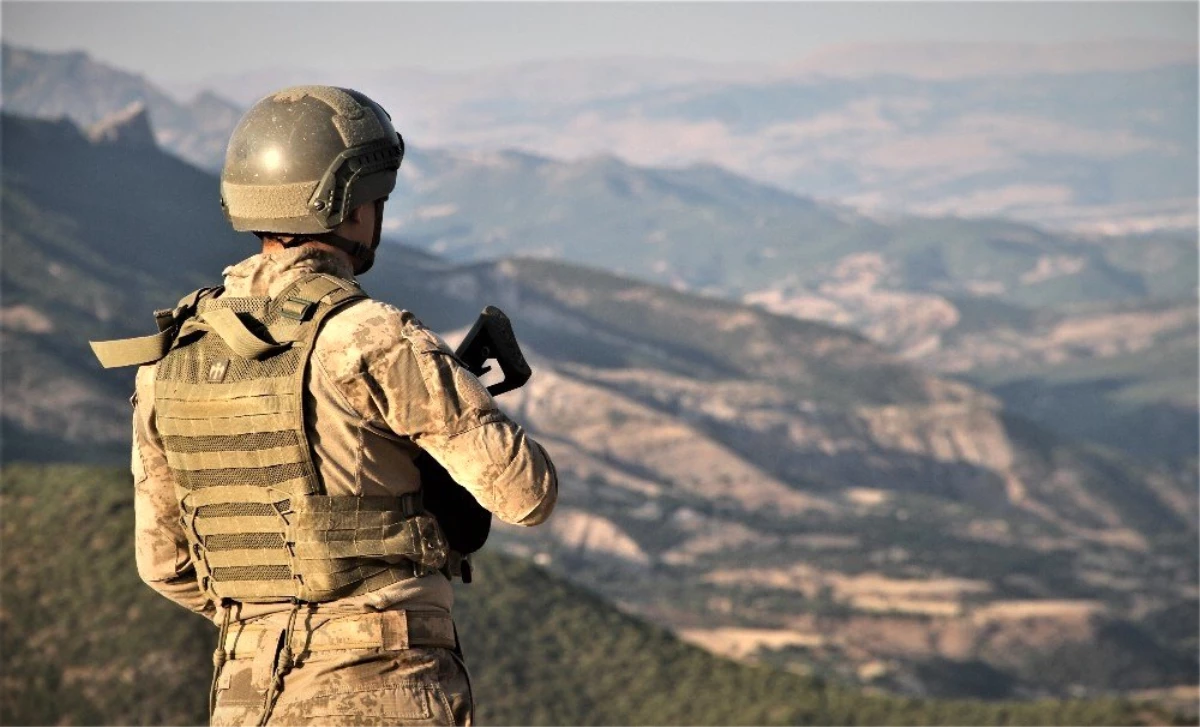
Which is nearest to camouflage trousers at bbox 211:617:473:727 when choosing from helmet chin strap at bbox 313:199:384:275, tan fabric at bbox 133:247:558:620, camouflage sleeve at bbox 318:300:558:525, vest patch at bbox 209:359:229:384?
tan fabric at bbox 133:247:558:620

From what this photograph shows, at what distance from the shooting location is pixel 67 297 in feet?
399

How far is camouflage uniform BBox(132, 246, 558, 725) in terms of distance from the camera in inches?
252

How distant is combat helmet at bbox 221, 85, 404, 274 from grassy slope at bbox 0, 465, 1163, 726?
24389 mm

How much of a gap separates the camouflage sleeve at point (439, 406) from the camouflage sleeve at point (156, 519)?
3.32ft

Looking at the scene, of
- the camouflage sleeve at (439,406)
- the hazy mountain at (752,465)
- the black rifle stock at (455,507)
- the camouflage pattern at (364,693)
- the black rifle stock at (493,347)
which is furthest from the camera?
the hazy mountain at (752,465)

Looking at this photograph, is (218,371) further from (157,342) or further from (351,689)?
(351,689)

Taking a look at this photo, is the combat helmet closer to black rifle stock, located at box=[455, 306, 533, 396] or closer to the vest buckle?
the vest buckle

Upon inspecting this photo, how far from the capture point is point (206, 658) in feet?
102

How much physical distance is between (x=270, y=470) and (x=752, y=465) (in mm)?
141131

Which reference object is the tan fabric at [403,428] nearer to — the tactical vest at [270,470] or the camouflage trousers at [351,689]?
the tactical vest at [270,470]

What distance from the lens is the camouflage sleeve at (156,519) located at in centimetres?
709

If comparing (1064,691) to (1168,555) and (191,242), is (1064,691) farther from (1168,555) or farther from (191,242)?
(191,242)

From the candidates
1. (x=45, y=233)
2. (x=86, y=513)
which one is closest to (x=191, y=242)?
(x=45, y=233)

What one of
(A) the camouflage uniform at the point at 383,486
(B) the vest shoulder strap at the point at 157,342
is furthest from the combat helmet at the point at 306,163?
(B) the vest shoulder strap at the point at 157,342
